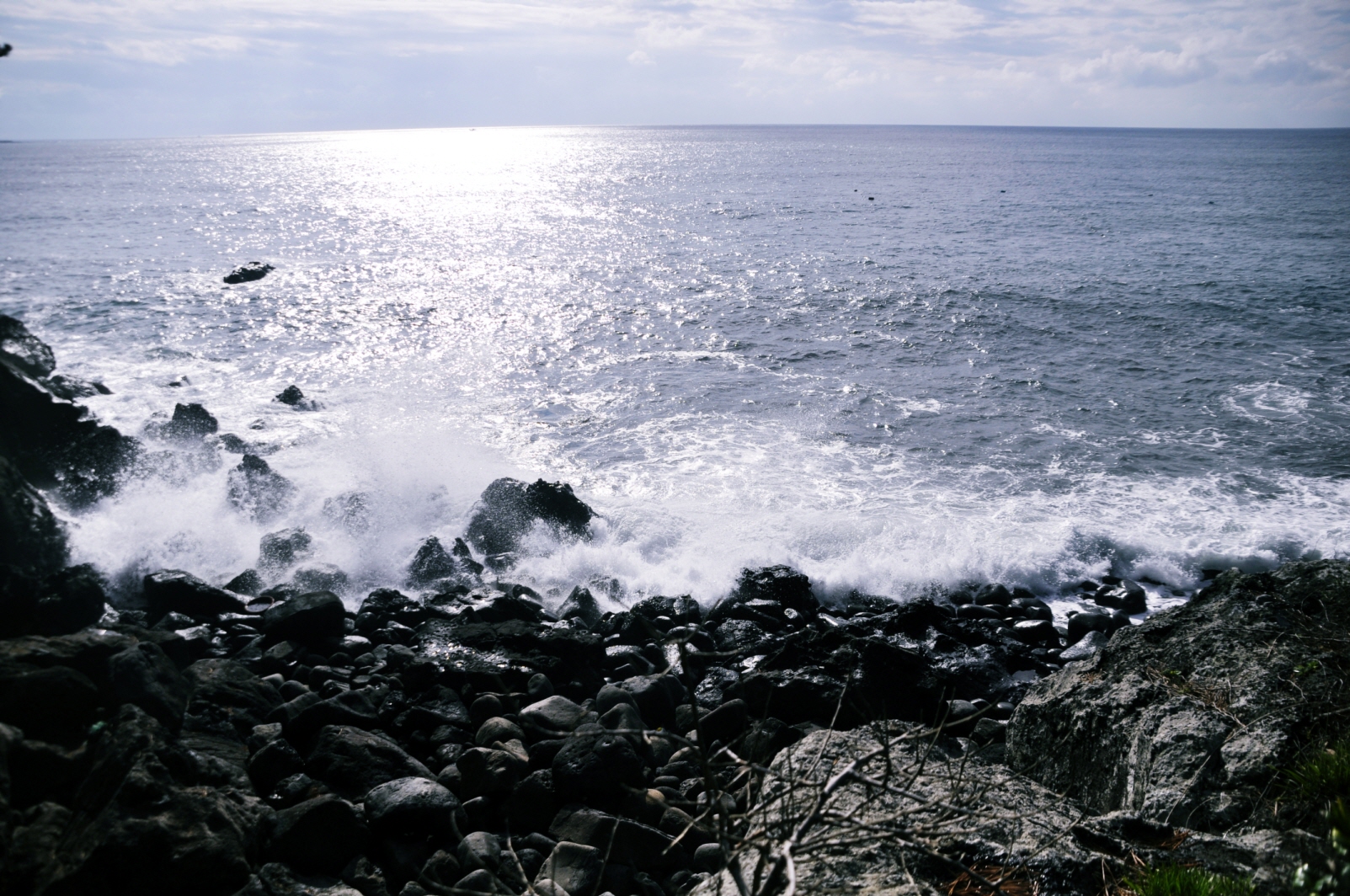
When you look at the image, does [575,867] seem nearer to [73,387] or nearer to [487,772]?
[487,772]

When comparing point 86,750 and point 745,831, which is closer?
point 745,831

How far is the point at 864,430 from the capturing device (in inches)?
693

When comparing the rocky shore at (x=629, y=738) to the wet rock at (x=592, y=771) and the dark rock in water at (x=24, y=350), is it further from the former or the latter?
the dark rock in water at (x=24, y=350)

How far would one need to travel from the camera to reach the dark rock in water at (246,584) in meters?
11.0

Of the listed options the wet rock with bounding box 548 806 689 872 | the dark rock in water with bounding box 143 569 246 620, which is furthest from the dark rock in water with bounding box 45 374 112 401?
the wet rock with bounding box 548 806 689 872

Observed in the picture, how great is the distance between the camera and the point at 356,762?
21.2 feet

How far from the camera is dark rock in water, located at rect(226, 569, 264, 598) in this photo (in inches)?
432

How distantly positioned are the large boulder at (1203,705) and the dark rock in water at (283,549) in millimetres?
9924

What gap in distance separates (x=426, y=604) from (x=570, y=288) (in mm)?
23551

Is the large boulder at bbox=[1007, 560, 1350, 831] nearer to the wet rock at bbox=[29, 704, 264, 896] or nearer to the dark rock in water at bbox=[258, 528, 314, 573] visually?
the wet rock at bbox=[29, 704, 264, 896]

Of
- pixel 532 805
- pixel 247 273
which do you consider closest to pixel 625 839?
pixel 532 805

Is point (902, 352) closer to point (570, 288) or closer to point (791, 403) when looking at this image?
point (791, 403)

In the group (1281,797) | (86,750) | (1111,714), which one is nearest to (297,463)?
(86,750)

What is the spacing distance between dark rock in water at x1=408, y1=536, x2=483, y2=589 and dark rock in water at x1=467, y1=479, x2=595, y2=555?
0.65 meters
